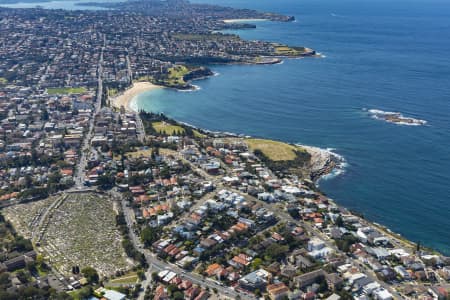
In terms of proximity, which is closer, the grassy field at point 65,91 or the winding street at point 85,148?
the winding street at point 85,148

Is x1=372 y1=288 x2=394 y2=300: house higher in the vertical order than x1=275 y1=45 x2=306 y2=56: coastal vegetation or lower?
lower

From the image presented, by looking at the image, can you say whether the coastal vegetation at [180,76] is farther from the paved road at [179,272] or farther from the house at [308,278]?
the house at [308,278]

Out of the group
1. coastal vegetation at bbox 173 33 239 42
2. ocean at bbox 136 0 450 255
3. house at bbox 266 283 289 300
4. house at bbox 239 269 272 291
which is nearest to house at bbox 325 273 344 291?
house at bbox 266 283 289 300

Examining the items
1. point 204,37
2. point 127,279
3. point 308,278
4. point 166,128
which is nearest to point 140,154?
point 166,128

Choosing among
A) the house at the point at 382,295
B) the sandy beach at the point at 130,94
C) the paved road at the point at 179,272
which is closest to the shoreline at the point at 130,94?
the sandy beach at the point at 130,94

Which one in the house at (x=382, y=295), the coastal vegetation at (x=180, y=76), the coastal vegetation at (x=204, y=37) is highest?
the coastal vegetation at (x=204, y=37)

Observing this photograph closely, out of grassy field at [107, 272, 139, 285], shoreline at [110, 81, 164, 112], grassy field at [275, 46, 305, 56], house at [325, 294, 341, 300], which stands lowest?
grassy field at [107, 272, 139, 285]

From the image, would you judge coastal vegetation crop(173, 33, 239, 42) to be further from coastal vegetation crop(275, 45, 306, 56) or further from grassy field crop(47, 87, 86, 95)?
grassy field crop(47, 87, 86, 95)

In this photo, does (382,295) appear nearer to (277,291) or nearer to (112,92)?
(277,291)
